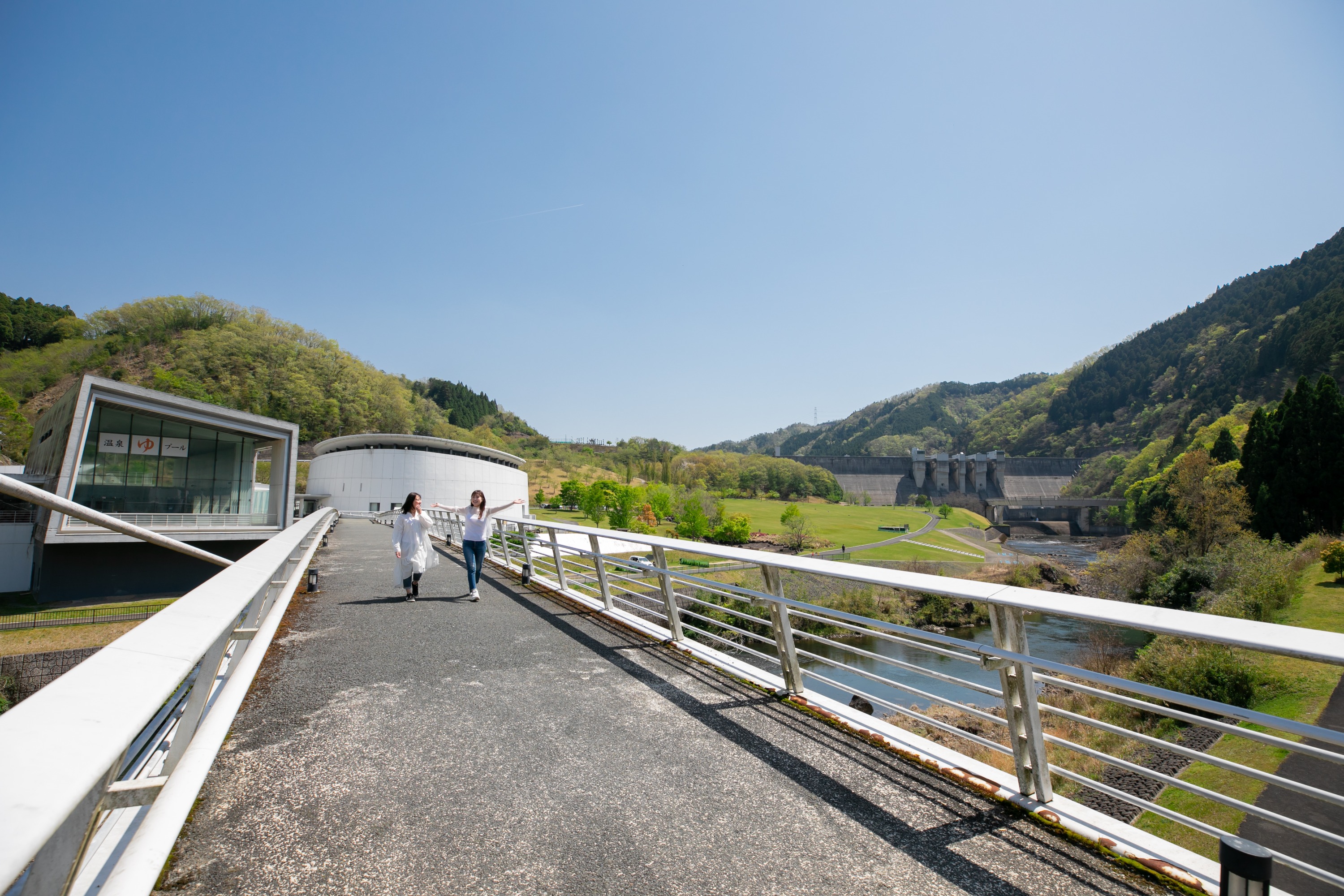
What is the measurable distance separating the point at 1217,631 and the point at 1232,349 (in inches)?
5067

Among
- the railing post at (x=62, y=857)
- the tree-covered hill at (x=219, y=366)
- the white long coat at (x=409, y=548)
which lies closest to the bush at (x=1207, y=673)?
the white long coat at (x=409, y=548)

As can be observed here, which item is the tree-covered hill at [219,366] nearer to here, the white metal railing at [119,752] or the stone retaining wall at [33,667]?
the stone retaining wall at [33,667]

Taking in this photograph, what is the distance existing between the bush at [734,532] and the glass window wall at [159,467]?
146ft

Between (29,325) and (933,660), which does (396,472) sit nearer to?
(933,660)

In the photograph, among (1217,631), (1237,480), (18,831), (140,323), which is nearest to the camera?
(18,831)

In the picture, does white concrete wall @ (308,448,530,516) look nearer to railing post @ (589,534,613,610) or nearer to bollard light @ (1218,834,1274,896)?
railing post @ (589,534,613,610)

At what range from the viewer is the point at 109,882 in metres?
1.65

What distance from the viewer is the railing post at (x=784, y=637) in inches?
175

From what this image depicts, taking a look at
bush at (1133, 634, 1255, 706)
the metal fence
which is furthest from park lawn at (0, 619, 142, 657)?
bush at (1133, 634, 1255, 706)

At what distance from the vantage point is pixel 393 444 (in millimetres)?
54656

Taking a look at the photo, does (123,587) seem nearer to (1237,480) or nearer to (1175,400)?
(1237,480)

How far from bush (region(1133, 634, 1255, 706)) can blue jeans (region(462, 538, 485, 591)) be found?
1231 centimetres

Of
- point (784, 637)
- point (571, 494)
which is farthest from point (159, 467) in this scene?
point (571, 494)

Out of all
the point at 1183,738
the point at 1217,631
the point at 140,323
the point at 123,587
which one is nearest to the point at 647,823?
the point at 1217,631
